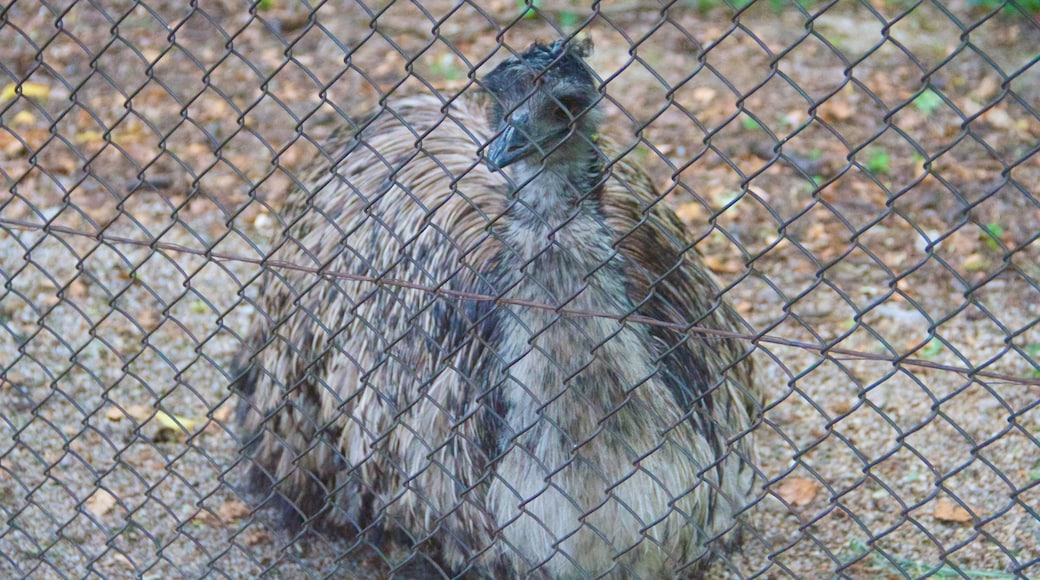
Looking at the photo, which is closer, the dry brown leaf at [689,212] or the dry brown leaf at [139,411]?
the dry brown leaf at [139,411]

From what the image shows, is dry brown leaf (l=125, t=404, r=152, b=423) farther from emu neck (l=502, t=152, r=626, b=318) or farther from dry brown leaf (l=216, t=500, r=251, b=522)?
emu neck (l=502, t=152, r=626, b=318)

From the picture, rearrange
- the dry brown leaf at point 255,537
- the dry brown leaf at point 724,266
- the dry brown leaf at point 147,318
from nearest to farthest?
the dry brown leaf at point 255,537
the dry brown leaf at point 147,318
the dry brown leaf at point 724,266

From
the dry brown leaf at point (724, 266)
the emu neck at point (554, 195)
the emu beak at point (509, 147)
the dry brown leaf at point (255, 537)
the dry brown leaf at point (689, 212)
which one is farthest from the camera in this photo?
the dry brown leaf at point (689, 212)

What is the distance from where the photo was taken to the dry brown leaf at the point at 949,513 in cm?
389

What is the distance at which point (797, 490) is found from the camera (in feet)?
13.6

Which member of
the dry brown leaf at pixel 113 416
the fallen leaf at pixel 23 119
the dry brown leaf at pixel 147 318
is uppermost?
the fallen leaf at pixel 23 119

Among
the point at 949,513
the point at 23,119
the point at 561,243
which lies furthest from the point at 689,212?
the point at 23,119

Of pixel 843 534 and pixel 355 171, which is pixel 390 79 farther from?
pixel 843 534

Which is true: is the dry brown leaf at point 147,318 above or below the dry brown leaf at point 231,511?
above

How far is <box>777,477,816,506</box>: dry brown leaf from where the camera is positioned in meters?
4.11

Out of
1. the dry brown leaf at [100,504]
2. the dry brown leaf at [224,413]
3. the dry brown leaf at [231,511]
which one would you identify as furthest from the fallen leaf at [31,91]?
the dry brown leaf at [231,511]

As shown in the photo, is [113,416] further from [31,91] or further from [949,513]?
[949,513]

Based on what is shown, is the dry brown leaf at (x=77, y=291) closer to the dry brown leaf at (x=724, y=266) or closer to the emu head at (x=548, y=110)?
the dry brown leaf at (x=724, y=266)

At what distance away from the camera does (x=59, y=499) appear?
4078mm
